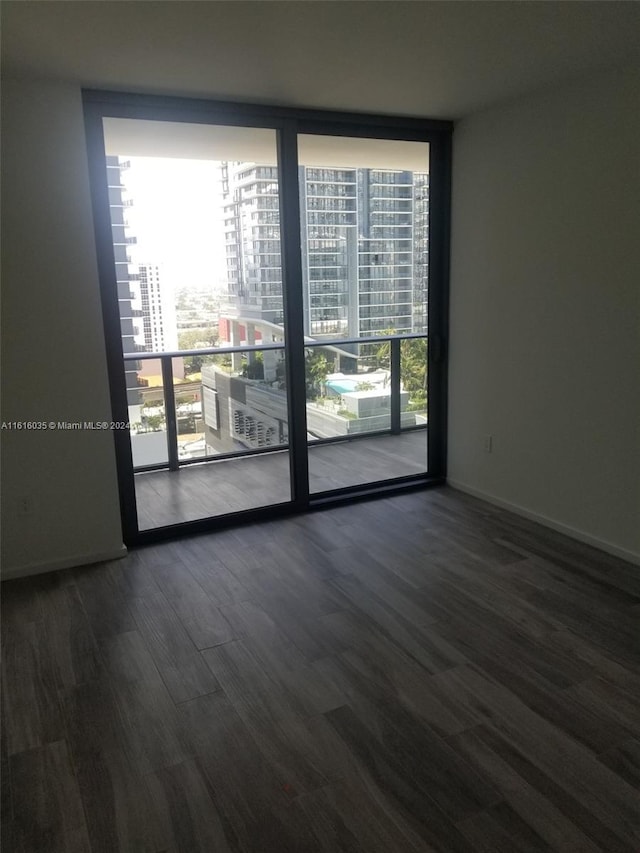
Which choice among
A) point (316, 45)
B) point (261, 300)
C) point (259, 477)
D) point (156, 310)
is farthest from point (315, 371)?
point (316, 45)

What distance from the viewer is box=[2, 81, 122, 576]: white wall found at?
3145 millimetres

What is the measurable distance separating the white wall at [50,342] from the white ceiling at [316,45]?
29 cm

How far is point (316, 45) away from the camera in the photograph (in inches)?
105

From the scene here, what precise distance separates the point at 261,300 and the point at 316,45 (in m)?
1.65

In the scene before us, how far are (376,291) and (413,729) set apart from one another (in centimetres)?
302

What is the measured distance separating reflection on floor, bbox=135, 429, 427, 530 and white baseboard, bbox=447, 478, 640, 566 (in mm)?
481

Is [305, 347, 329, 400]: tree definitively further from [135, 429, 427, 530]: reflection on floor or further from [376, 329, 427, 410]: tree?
[135, 429, 427, 530]: reflection on floor

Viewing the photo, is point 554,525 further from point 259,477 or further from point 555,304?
point 259,477

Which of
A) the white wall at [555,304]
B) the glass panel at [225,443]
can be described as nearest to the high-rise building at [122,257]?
the glass panel at [225,443]

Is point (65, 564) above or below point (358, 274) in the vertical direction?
below

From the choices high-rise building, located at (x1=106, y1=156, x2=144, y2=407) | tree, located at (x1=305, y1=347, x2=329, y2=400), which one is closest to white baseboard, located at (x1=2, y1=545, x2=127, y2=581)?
high-rise building, located at (x1=106, y1=156, x2=144, y2=407)

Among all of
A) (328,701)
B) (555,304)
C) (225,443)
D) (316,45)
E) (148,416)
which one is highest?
(316,45)

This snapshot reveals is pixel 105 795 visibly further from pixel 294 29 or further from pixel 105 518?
pixel 294 29

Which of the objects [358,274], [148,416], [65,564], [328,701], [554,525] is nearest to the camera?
[328,701]
